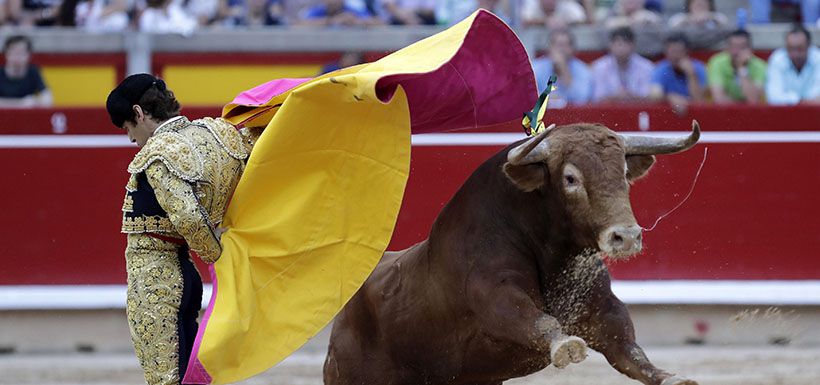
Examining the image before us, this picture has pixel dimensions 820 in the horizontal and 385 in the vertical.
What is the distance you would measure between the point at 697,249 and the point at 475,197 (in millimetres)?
3345

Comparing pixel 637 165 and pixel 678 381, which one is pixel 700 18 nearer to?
pixel 637 165

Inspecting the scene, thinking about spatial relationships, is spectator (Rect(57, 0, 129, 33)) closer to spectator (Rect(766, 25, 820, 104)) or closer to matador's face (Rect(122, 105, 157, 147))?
spectator (Rect(766, 25, 820, 104))

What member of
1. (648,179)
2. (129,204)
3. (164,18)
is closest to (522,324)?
(129,204)

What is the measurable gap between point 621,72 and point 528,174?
12.9 feet

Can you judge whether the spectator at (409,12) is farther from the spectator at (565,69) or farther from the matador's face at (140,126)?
the matador's face at (140,126)

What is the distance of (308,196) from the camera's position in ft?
13.9

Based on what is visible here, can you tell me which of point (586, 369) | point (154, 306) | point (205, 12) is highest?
point (205, 12)

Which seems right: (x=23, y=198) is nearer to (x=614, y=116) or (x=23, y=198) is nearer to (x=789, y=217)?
(x=614, y=116)

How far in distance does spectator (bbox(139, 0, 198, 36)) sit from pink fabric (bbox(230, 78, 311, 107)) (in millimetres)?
4034

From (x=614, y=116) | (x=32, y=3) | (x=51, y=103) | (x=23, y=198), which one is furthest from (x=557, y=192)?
(x=32, y=3)

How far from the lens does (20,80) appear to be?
26.1 feet

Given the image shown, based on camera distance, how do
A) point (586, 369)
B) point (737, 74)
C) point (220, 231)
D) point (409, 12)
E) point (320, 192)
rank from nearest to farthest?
point (220, 231) → point (320, 192) → point (586, 369) → point (737, 74) → point (409, 12)

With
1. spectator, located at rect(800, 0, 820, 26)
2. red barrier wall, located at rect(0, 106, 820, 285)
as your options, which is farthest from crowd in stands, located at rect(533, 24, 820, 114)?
spectator, located at rect(800, 0, 820, 26)

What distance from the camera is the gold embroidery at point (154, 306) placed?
3.93 m
